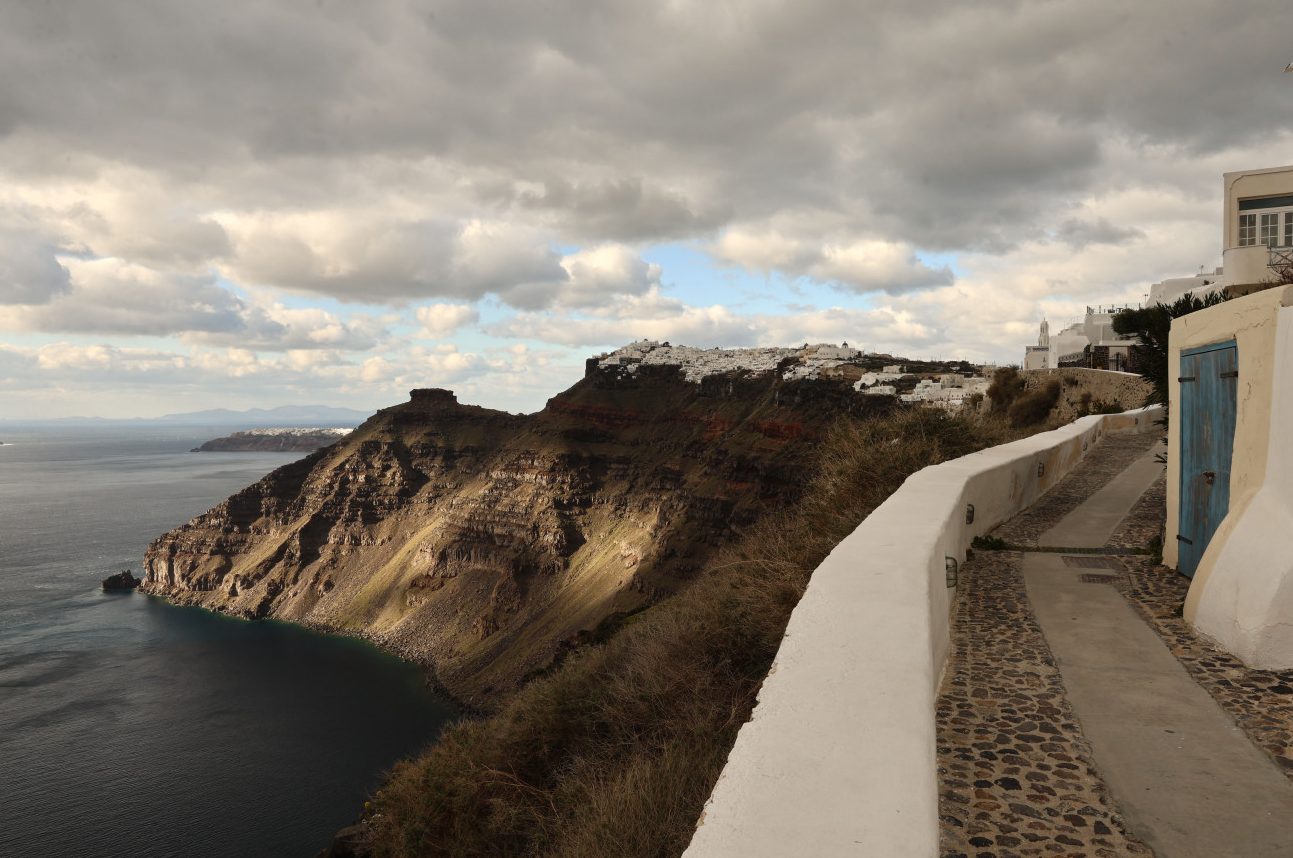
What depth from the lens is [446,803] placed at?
680 inches

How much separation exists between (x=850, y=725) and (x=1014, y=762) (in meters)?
1.75

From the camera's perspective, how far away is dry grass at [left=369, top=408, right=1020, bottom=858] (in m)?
9.13

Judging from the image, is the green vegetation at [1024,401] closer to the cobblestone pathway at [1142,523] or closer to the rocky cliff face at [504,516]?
the rocky cliff face at [504,516]

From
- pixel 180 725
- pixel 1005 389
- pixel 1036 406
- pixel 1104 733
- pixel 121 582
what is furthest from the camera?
pixel 121 582

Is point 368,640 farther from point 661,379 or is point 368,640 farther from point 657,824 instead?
point 657,824

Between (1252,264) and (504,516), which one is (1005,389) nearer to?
(1252,264)

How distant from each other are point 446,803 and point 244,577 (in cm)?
10602

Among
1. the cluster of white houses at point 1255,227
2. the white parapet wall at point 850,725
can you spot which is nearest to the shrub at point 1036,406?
the cluster of white houses at point 1255,227

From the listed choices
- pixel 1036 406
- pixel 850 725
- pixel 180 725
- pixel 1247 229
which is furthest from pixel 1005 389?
pixel 180 725

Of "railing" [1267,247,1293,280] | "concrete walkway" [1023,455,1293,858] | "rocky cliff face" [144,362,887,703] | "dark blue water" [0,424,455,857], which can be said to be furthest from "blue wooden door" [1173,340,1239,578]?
"rocky cliff face" [144,362,887,703]

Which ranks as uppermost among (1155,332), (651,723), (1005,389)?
(1155,332)

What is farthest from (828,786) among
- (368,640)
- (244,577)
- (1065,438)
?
(244,577)

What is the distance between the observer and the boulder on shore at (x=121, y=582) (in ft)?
347

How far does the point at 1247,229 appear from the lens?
21656mm
